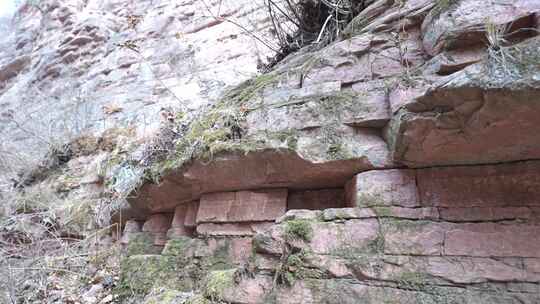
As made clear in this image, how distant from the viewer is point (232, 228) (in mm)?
2578

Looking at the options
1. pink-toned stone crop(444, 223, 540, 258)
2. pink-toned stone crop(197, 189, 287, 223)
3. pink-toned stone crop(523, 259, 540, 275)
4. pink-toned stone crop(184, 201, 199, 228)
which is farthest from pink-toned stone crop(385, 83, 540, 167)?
pink-toned stone crop(184, 201, 199, 228)

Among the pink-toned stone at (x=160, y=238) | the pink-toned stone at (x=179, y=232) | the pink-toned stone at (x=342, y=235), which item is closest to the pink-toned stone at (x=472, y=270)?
the pink-toned stone at (x=342, y=235)

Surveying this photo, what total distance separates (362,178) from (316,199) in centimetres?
53

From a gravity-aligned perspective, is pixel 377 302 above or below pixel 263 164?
below

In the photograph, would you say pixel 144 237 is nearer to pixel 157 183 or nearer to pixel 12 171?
pixel 157 183

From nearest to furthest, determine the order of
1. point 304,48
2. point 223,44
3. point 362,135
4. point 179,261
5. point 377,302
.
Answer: point 377,302, point 362,135, point 179,261, point 304,48, point 223,44

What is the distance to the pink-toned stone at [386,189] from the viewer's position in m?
1.95

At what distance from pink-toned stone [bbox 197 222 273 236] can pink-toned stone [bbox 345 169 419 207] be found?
0.75 meters

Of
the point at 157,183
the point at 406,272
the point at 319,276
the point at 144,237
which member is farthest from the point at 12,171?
the point at 406,272

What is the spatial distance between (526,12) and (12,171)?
665cm

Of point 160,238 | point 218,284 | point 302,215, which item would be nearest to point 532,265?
point 302,215

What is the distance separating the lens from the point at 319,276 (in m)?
1.89

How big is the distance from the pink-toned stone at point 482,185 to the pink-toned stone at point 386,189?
6 centimetres

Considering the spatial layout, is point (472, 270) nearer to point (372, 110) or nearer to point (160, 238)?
point (372, 110)
